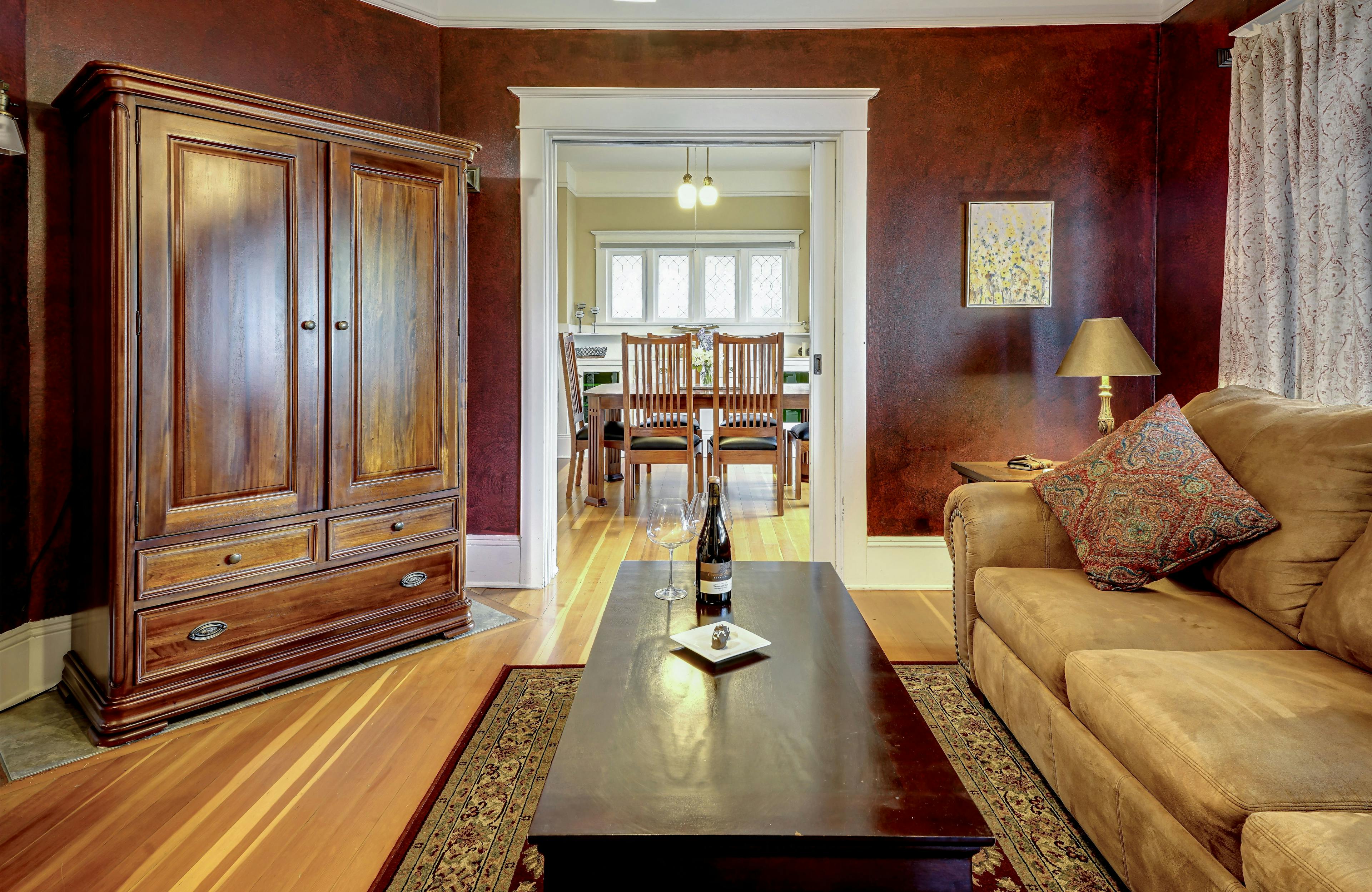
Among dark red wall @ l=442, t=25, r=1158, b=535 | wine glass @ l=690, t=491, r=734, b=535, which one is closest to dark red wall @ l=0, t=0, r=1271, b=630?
dark red wall @ l=442, t=25, r=1158, b=535

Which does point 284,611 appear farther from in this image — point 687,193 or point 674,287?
point 674,287

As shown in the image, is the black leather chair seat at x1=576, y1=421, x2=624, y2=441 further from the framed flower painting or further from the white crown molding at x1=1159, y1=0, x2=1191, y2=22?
the white crown molding at x1=1159, y1=0, x2=1191, y2=22

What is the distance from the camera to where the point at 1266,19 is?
255 cm

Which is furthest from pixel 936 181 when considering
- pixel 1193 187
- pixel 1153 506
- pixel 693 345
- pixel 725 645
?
pixel 693 345

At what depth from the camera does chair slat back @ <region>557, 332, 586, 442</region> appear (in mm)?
5332

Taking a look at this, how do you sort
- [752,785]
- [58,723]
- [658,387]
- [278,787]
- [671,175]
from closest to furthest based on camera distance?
[752,785] → [278,787] → [58,723] → [658,387] → [671,175]

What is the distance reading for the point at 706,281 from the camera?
8297mm

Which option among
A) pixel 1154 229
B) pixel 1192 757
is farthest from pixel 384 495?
pixel 1154 229

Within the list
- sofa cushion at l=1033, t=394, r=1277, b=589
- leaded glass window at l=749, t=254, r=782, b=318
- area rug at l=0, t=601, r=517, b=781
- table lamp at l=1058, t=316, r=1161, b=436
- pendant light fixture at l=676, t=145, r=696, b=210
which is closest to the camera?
sofa cushion at l=1033, t=394, r=1277, b=589

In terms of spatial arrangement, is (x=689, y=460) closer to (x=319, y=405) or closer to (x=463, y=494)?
(x=463, y=494)

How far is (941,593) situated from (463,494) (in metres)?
2.07

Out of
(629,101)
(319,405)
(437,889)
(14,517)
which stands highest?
(629,101)

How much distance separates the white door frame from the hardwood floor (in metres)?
0.67

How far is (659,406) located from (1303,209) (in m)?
3.39
